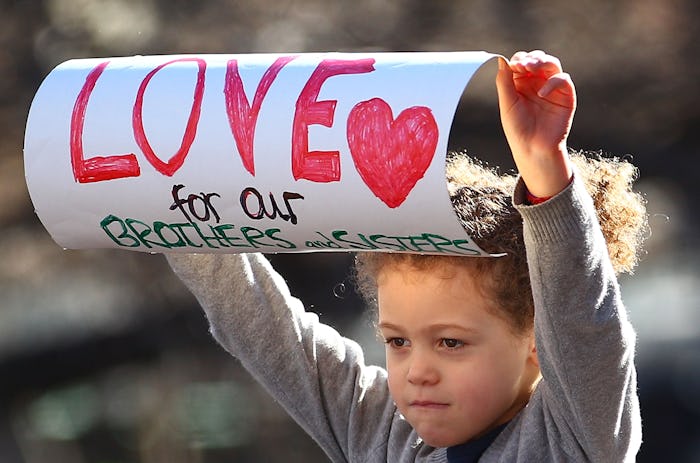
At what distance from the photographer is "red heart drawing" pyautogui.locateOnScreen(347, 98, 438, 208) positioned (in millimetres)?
1482

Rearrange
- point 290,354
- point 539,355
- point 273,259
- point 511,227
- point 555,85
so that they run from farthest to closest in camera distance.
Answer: point 273,259 < point 290,354 < point 511,227 < point 539,355 < point 555,85

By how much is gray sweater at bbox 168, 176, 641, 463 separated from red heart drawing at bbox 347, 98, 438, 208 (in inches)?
5.2

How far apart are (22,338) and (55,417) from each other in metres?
0.25

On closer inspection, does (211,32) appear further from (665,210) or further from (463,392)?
(463,392)

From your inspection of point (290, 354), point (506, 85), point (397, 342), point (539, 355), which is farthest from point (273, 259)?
point (506, 85)

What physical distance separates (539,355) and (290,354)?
49cm

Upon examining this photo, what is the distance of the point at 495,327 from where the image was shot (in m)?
1.77

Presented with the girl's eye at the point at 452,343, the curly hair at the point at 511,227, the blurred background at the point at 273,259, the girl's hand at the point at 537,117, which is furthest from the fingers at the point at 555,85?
A: the blurred background at the point at 273,259

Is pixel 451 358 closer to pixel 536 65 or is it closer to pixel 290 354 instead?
pixel 290 354

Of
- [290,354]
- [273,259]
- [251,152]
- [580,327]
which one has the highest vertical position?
[251,152]

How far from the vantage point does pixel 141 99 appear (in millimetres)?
1616

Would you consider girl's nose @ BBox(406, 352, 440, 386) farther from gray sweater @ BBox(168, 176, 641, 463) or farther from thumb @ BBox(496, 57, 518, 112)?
thumb @ BBox(496, 57, 518, 112)

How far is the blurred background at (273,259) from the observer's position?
369 cm

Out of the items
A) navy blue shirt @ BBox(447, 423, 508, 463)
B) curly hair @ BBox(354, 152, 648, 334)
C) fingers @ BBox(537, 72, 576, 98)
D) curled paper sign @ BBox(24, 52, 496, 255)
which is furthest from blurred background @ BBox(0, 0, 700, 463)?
fingers @ BBox(537, 72, 576, 98)
